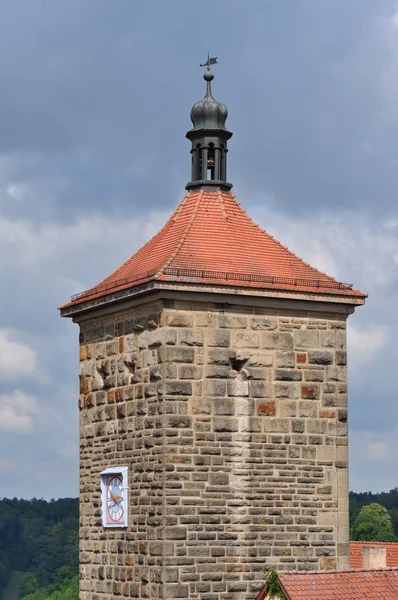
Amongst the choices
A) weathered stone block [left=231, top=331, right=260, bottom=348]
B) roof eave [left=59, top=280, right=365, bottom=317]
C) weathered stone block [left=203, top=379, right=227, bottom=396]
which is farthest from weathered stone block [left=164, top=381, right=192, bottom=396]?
roof eave [left=59, top=280, right=365, bottom=317]

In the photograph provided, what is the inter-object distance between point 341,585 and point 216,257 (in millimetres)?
5122

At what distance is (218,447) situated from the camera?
997 inches

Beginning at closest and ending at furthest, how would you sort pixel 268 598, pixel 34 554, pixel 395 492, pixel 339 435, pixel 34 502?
pixel 268 598
pixel 339 435
pixel 395 492
pixel 34 554
pixel 34 502

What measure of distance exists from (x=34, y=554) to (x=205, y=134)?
104 meters

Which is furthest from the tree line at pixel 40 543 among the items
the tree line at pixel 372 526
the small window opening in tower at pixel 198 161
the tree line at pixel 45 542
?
the small window opening in tower at pixel 198 161

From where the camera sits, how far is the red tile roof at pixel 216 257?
2553 cm

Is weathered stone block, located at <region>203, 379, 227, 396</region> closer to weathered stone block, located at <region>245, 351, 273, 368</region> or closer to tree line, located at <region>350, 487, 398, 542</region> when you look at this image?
weathered stone block, located at <region>245, 351, 273, 368</region>

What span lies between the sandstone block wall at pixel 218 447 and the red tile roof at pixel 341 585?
98cm

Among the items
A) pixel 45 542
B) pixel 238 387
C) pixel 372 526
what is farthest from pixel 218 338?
pixel 45 542

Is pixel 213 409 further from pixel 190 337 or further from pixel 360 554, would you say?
pixel 360 554

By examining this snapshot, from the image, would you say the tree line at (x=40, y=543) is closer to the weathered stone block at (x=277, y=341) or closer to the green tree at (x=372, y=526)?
the green tree at (x=372, y=526)

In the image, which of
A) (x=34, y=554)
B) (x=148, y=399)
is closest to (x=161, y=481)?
(x=148, y=399)

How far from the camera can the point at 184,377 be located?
25.2 meters

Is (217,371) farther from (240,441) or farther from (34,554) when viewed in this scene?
(34,554)
